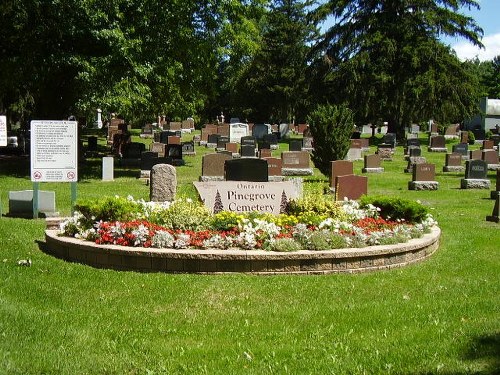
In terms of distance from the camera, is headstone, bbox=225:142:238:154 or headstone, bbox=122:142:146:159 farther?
headstone, bbox=225:142:238:154

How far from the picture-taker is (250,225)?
9867 mm

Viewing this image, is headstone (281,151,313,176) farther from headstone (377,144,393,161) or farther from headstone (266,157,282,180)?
headstone (377,144,393,161)

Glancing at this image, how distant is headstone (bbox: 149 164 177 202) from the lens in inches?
554

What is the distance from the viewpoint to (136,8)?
23875 millimetres

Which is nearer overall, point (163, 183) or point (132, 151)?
point (163, 183)

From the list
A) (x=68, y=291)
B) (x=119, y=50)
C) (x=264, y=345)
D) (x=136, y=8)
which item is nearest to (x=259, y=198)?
(x=68, y=291)

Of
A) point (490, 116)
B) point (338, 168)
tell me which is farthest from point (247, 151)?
point (490, 116)

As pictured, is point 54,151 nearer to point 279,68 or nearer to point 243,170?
point 243,170

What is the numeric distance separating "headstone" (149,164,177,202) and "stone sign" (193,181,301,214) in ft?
7.79

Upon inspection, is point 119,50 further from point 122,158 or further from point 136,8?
point 122,158

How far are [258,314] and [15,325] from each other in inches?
97.8

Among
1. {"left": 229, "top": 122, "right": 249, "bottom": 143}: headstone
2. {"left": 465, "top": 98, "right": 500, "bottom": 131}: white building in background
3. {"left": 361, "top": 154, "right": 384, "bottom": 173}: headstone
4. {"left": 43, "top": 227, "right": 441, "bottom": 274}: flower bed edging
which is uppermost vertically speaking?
{"left": 465, "top": 98, "right": 500, "bottom": 131}: white building in background

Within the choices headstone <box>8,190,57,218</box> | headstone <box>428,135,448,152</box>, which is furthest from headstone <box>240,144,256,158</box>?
headstone <box>8,190,57,218</box>

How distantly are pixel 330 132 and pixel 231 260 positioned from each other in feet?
47.6
